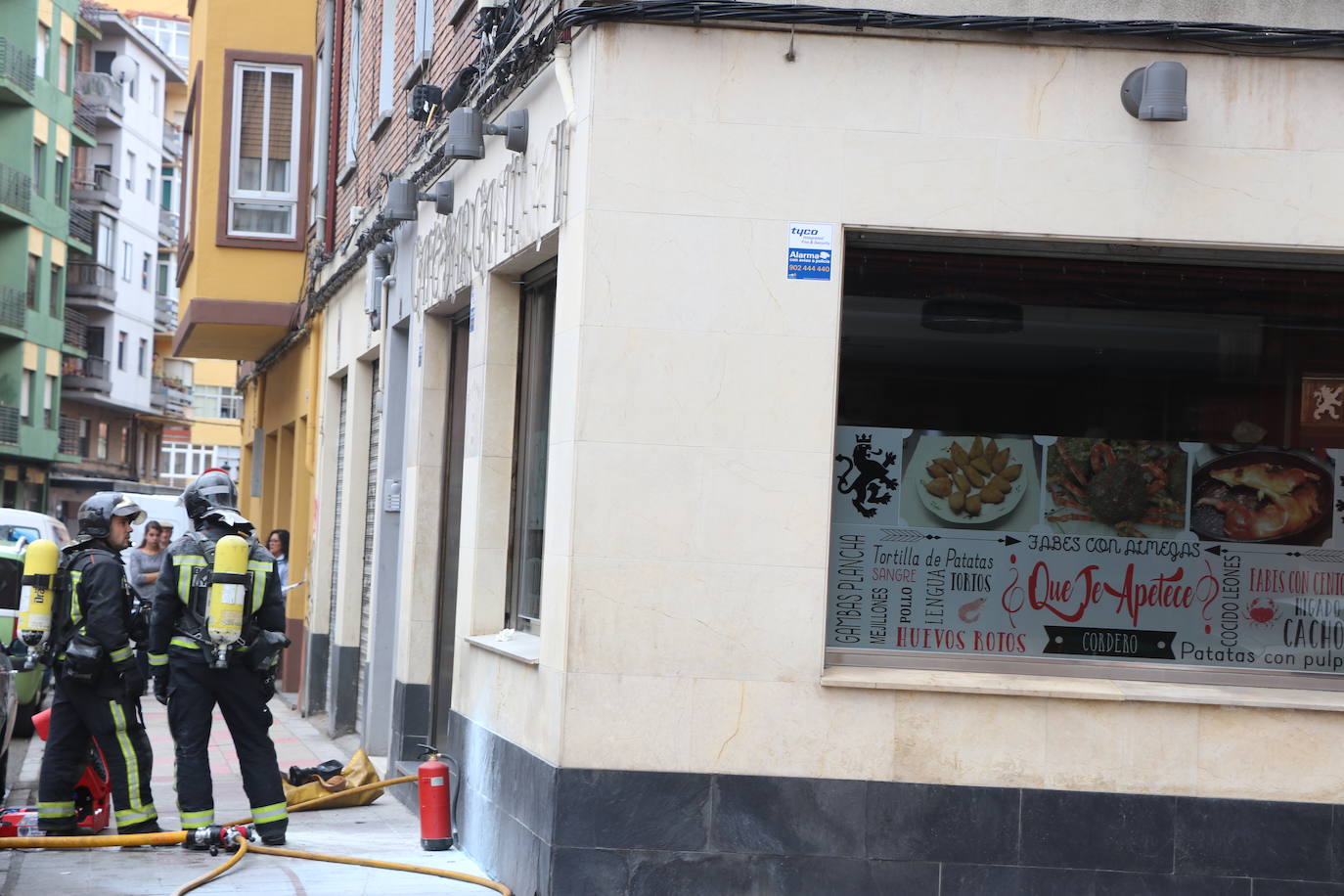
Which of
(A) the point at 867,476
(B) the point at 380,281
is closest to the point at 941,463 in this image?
(A) the point at 867,476

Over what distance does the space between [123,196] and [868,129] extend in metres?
62.4

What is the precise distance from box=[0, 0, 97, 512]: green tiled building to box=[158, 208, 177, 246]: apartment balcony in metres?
13.5

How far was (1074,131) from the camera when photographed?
7.36 metres

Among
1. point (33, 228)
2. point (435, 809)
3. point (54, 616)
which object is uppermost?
point (33, 228)

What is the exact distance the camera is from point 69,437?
204 feet

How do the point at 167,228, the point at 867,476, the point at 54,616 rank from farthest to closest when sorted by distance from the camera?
the point at 167,228, the point at 54,616, the point at 867,476

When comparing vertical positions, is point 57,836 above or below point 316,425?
below

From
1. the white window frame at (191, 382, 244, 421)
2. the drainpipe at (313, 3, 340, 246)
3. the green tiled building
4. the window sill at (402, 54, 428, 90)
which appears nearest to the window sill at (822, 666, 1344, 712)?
the window sill at (402, 54, 428, 90)

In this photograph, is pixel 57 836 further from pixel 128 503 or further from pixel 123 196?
pixel 123 196

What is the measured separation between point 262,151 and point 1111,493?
1374cm

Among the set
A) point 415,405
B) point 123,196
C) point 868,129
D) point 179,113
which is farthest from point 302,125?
point 179,113

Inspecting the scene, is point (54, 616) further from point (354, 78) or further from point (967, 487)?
point (354, 78)

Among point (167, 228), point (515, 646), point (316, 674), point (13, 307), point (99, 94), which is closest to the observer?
point (515, 646)

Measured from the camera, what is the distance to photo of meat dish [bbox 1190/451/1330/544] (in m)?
7.77
